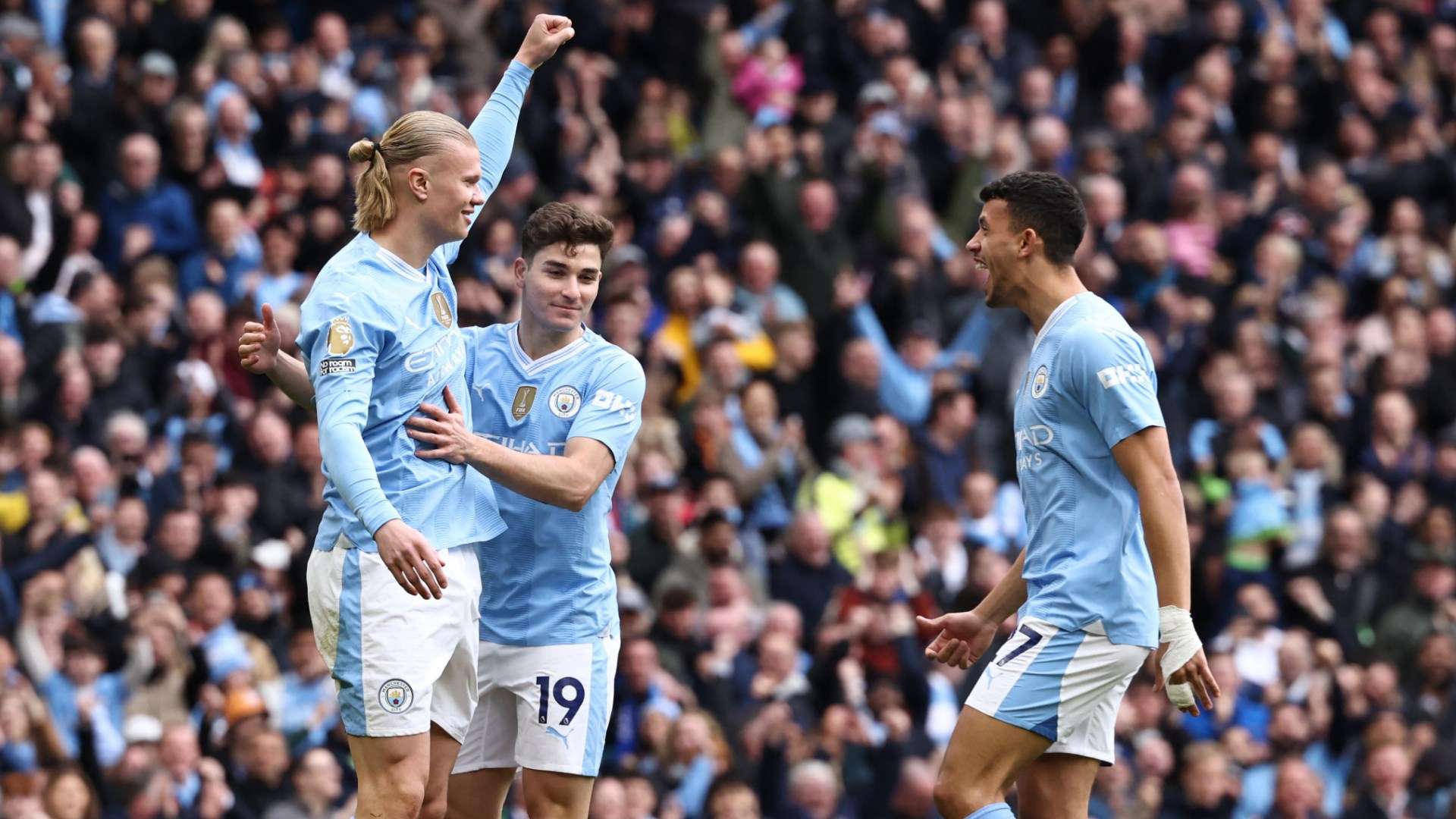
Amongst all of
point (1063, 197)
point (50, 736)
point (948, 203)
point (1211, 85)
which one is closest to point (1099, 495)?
point (1063, 197)

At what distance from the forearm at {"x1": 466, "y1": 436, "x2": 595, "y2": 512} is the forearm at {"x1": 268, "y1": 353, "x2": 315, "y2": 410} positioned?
65cm

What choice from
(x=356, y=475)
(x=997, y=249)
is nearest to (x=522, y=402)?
(x=356, y=475)

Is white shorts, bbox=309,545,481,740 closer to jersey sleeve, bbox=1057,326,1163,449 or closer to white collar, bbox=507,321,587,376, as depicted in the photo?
white collar, bbox=507,321,587,376

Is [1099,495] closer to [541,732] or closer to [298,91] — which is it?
[541,732]

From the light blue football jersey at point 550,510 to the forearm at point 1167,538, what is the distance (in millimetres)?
1767

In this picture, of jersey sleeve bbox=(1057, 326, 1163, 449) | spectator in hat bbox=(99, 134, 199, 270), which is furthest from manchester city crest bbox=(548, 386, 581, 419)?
spectator in hat bbox=(99, 134, 199, 270)

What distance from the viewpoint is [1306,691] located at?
47.2 feet

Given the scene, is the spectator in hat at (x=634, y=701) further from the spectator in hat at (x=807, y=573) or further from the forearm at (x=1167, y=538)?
the forearm at (x=1167, y=538)

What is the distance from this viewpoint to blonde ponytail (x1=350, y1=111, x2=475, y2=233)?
698 cm

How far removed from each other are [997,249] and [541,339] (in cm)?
158

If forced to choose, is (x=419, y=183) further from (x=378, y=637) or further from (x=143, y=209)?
(x=143, y=209)

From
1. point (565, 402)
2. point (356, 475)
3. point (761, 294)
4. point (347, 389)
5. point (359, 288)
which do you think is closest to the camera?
point (356, 475)

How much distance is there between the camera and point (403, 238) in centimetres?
701

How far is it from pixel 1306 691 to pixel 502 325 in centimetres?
824
